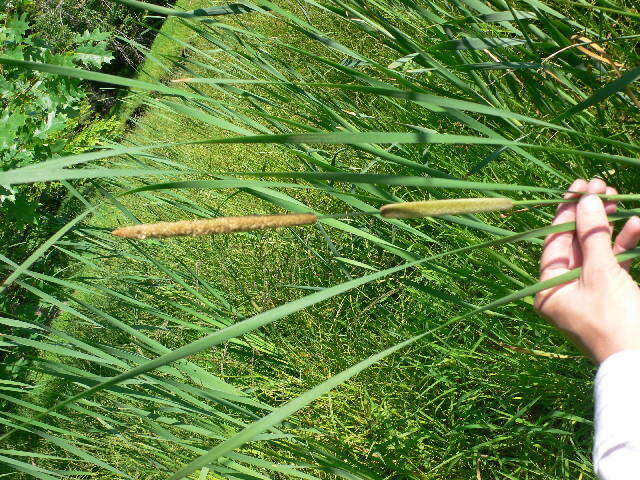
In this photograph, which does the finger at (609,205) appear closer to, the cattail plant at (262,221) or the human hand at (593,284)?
the human hand at (593,284)

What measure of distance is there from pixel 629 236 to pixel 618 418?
0.75 feet

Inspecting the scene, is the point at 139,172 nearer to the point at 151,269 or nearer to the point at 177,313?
the point at 177,313

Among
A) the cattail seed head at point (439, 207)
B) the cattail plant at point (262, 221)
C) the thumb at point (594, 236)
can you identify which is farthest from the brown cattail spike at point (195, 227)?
the thumb at point (594, 236)

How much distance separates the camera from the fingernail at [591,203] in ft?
2.18

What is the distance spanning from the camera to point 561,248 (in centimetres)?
74

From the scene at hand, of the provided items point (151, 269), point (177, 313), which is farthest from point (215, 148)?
point (177, 313)

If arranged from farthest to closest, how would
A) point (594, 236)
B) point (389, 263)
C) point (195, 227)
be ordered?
point (389, 263), point (594, 236), point (195, 227)

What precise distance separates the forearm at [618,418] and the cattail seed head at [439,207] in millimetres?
244

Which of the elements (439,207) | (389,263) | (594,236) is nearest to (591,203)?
(594,236)

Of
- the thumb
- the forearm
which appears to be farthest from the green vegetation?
the forearm

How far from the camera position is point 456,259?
126cm

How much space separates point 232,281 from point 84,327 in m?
1.42

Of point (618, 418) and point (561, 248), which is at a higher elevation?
point (561, 248)

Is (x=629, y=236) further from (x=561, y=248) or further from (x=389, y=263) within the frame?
(x=389, y=263)
